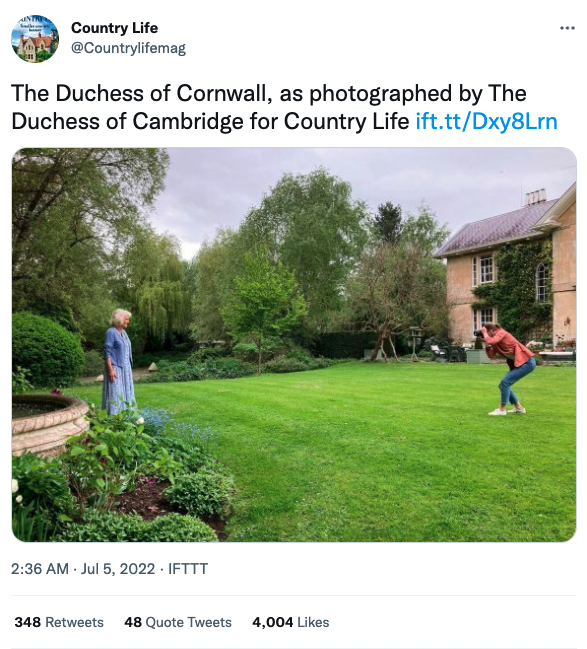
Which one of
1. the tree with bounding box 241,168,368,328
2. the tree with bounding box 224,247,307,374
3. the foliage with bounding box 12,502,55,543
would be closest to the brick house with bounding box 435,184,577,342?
the tree with bounding box 241,168,368,328

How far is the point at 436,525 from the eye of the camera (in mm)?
2490

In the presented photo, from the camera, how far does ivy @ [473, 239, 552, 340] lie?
6.37m

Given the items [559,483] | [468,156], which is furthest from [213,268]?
[559,483]

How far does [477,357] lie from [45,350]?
6513mm

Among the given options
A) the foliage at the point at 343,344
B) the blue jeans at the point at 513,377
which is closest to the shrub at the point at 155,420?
the foliage at the point at 343,344

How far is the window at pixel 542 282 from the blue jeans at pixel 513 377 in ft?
9.08

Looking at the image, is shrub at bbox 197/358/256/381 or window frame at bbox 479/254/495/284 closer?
shrub at bbox 197/358/256/381

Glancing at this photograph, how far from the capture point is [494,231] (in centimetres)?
720

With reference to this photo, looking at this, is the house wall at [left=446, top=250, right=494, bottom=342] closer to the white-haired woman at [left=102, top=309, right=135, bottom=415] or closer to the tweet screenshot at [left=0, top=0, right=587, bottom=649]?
the tweet screenshot at [left=0, top=0, right=587, bottom=649]

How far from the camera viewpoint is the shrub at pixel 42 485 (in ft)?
7.04

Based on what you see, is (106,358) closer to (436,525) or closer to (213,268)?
(213,268)

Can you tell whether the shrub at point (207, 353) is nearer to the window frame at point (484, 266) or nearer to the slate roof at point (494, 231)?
the slate roof at point (494, 231)

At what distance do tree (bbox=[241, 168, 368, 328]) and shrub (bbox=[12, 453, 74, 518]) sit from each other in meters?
3.62
